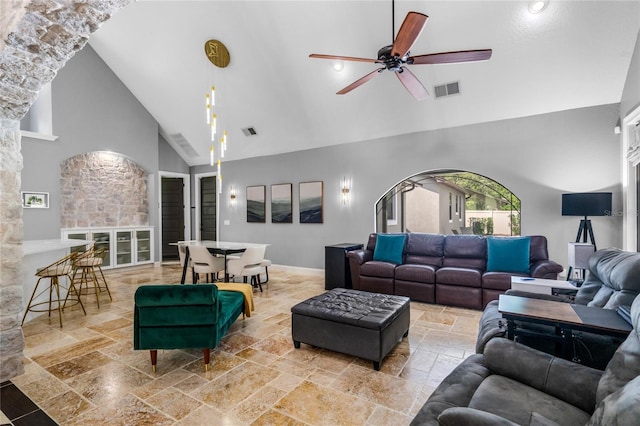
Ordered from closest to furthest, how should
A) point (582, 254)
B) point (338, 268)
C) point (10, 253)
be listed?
point (10, 253) → point (582, 254) → point (338, 268)

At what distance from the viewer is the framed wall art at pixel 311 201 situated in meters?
6.80

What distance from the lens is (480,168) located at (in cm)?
530

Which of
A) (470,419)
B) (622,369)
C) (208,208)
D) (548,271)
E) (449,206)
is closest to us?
(470,419)

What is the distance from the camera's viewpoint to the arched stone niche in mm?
6559

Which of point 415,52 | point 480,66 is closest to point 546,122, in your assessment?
point 480,66

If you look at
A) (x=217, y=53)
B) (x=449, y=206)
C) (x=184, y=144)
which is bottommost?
(x=449, y=206)

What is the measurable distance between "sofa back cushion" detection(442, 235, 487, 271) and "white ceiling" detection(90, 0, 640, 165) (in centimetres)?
202

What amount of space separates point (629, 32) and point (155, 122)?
8.67 meters

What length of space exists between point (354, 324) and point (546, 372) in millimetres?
1458

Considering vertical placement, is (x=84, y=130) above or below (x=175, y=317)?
above

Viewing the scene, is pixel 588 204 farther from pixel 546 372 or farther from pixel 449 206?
pixel 546 372

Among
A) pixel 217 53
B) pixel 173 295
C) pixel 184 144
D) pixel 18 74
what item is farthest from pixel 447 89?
pixel 184 144

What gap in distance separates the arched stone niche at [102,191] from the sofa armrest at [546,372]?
7.83 metres

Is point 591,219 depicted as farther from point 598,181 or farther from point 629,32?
point 629,32
